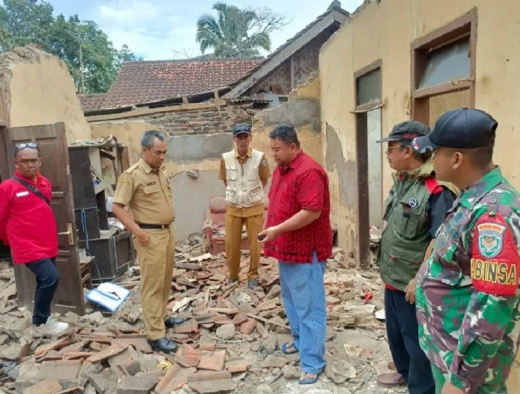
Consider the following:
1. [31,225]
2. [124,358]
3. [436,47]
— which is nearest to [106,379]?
[124,358]

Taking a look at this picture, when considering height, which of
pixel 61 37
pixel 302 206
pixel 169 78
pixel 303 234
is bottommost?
pixel 303 234

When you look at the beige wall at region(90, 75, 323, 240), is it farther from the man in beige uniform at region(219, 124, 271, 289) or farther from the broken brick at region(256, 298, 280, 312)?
the broken brick at region(256, 298, 280, 312)

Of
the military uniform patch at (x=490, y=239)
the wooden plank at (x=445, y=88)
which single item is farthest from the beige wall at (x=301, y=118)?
the military uniform patch at (x=490, y=239)

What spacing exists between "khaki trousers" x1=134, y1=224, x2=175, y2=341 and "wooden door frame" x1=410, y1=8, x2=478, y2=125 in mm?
2926

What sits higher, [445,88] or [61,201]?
[445,88]

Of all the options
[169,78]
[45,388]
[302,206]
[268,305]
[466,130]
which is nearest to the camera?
[466,130]

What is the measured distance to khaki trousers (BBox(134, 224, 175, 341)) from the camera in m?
3.82

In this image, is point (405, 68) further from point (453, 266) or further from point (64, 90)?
point (64, 90)

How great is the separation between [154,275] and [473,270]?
3.00 metres

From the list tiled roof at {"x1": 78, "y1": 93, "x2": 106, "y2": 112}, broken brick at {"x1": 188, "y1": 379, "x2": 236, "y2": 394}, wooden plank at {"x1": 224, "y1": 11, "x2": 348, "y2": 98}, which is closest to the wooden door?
broken brick at {"x1": 188, "y1": 379, "x2": 236, "y2": 394}

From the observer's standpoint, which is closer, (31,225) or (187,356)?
(187,356)

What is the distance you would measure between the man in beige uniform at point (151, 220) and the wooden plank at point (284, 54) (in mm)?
7311

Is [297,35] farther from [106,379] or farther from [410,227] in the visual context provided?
[106,379]

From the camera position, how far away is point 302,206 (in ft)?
10.0
